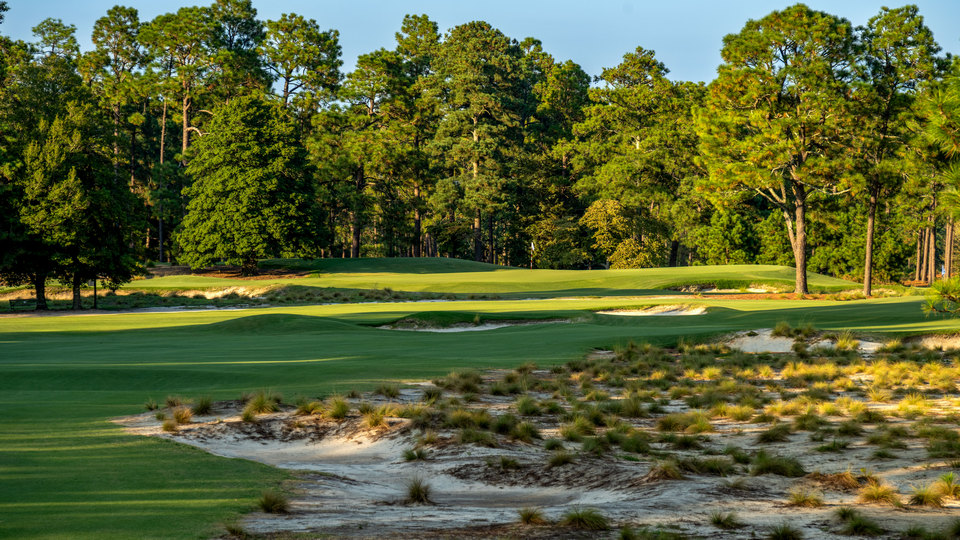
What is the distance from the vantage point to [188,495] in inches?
261

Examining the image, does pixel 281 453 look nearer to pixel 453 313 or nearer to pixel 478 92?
pixel 453 313

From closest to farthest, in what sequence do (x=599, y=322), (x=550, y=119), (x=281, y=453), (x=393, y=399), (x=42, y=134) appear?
(x=281, y=453) < (x=393, y=399) < (x=599, y=322) < (x=42, y=134) < (x=550, y=119)

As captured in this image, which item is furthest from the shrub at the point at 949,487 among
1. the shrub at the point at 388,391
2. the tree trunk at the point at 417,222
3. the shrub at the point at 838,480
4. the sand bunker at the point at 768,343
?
the tree trunk at the point at 417,222

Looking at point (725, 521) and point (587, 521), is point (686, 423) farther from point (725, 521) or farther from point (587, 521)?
point (587, 521)

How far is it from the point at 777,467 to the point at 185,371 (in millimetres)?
10548

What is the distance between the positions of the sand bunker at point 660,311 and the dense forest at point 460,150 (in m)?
10.7

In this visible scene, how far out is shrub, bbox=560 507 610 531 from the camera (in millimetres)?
6043

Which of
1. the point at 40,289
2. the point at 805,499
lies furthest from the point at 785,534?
the point at 40,289

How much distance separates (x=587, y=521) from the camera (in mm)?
6062

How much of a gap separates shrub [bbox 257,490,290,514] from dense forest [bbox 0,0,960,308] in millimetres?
38246

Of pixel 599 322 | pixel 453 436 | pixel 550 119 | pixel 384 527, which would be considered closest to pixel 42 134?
pixel 599 322

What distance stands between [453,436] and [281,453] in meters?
2.05

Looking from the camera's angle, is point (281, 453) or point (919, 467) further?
point (281, 453)

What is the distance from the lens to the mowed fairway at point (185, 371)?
6219 mm
